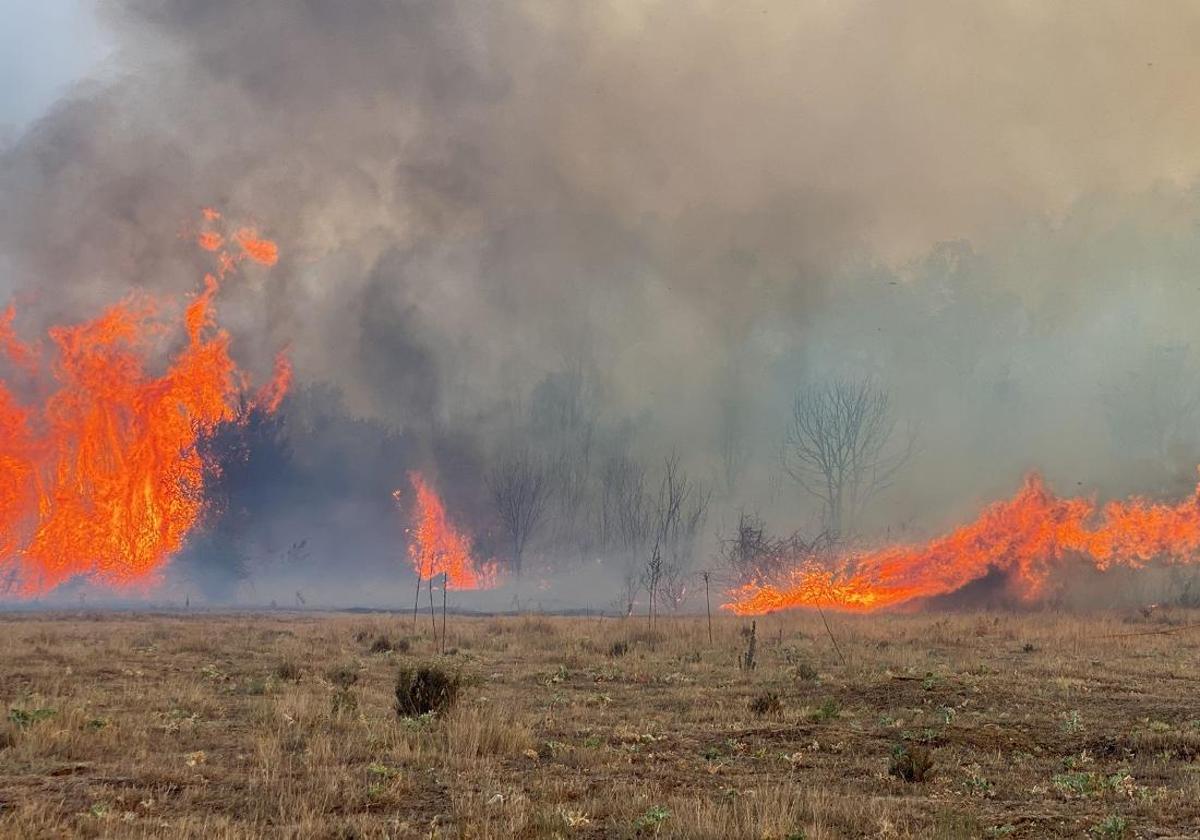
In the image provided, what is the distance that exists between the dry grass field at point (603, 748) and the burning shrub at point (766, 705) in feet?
0.25

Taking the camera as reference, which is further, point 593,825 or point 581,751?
point 581,751

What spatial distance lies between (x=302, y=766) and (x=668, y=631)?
33.7 metres

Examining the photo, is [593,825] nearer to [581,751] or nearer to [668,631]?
[581,751]

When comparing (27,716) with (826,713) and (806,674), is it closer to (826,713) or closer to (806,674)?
(826,713)

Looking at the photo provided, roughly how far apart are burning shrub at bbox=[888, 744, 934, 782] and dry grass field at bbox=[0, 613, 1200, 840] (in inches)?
2.5

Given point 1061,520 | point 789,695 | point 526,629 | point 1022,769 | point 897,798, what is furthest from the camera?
point 1061,520

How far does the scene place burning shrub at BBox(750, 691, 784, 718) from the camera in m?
21.5

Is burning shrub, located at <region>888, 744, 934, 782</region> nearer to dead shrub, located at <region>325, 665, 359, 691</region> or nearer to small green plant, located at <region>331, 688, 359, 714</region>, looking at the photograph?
small green plant, located at <region>331, 688, 359, 714</region>

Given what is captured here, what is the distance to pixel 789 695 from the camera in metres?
25.2

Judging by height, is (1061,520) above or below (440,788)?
above

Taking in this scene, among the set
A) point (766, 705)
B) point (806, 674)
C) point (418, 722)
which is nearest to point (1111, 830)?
point (766, 705)

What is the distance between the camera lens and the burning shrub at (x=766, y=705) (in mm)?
21514

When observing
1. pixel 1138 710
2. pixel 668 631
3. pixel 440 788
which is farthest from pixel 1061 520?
pixel 440 788

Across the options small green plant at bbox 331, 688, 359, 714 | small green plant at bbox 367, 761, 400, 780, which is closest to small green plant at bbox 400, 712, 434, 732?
small green plant at bbox 331, 688, 359, 714
